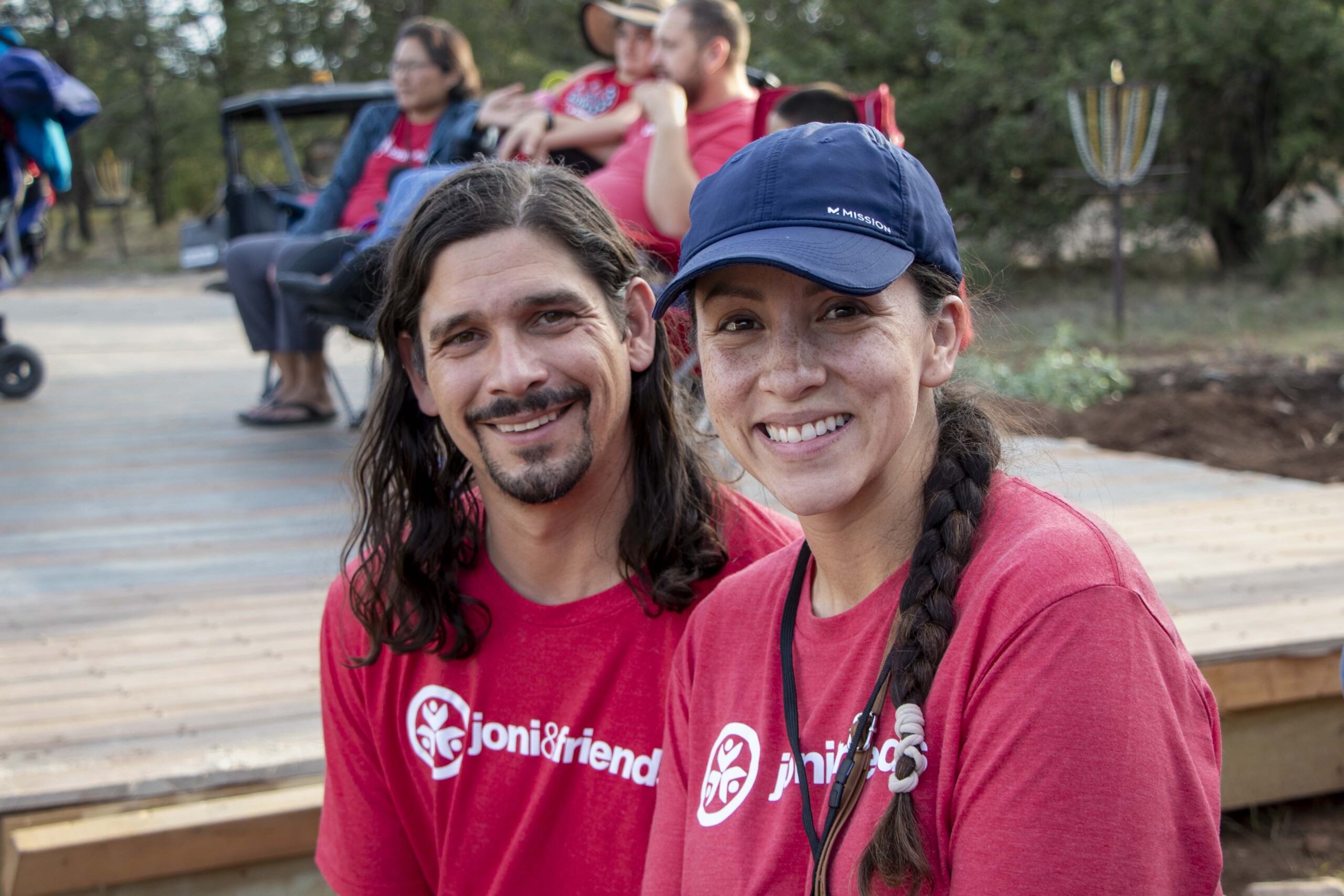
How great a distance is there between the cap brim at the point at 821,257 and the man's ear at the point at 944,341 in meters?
0.10

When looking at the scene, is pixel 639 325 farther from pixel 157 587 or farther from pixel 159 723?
pixel 157 587

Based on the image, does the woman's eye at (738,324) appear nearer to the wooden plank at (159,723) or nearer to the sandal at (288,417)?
the wooden plank at (159,723)

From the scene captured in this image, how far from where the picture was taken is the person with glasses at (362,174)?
492cm

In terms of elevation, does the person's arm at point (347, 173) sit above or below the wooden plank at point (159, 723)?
above

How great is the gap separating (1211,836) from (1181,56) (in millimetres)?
11892

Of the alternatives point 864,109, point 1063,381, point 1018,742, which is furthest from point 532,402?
point 1063,381

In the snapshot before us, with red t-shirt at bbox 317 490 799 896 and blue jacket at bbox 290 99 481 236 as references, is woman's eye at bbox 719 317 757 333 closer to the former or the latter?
red t-shirt at bbox 317 490 799 896

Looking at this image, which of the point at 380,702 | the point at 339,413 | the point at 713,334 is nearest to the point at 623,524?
the point at 380,702

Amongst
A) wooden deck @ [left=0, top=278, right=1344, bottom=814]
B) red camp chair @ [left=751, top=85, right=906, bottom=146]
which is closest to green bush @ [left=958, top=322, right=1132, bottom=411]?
wooden deck @ [left=0, top=278, right=1344, bottom=814]

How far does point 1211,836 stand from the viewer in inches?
44.1

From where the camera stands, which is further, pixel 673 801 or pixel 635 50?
pixel 635 50

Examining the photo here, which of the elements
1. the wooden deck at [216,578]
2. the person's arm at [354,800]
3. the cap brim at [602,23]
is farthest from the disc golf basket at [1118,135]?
the person's arm at [354,800]

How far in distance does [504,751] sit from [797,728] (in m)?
0.62

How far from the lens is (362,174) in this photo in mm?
5395
